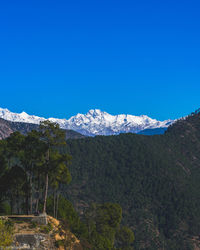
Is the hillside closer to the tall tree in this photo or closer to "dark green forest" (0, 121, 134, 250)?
"dark green forest" (0, 121, 134, 250)

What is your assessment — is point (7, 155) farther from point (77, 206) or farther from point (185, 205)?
point (185, 205)

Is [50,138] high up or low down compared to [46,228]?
up

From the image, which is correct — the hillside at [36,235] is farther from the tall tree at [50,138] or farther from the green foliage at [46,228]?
the tall tree at [50,138]

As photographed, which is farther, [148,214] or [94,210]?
[148,214]

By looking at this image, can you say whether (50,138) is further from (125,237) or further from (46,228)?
(125,237)

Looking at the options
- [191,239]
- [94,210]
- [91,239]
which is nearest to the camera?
[91,239]

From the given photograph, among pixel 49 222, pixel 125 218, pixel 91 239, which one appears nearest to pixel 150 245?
pixel 125 218

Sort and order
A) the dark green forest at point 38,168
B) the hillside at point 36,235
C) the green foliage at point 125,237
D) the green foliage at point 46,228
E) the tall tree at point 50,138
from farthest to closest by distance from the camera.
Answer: the green foliage at point 125,237
the dark green forest at point 38,168
the tall tree at point 50,138
the green foliage at point 46,228
the hillside at point 36,235

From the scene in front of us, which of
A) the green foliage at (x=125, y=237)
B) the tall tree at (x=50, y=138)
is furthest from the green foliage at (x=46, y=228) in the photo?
the green foliage at (x=125, y=237)

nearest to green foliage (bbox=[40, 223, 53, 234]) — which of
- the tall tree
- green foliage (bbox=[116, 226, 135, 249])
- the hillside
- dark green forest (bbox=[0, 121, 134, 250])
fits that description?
the hillside

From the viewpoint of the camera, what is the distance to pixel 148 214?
19338 centimetres

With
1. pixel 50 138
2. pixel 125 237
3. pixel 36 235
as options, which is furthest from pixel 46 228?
pixel 125 237

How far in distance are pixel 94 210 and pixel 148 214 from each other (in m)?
102

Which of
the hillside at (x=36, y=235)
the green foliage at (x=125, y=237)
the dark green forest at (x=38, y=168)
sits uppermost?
the dark green forest at (x=38, y=168)
